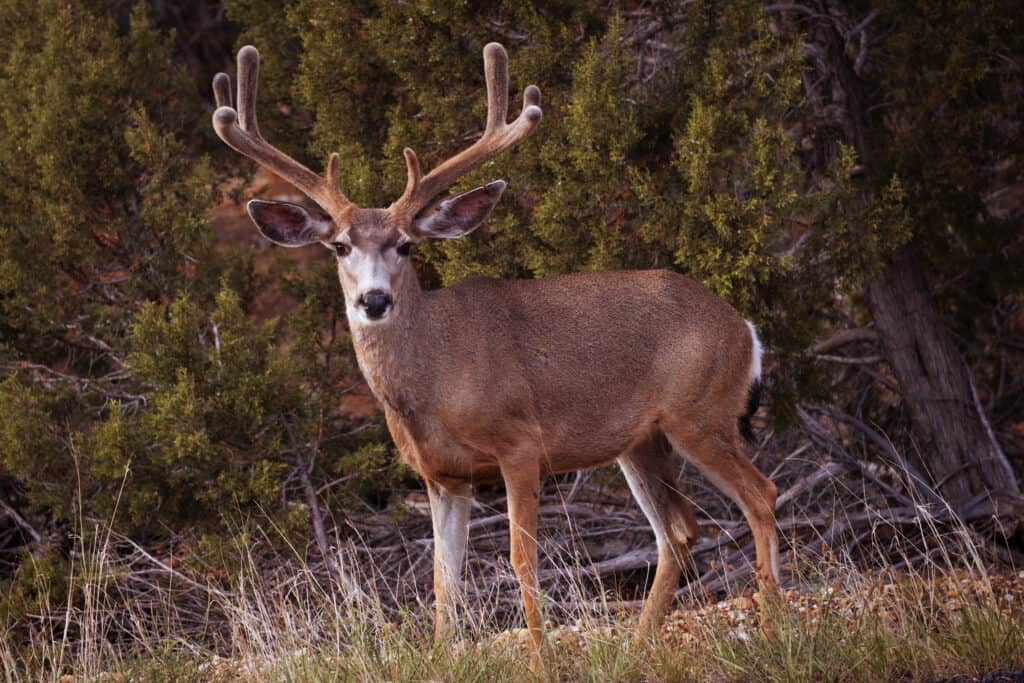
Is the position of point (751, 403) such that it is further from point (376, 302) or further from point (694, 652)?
point (376, 302)

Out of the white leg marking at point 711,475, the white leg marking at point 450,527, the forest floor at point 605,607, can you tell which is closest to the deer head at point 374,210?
the white leg marking at point 450,527

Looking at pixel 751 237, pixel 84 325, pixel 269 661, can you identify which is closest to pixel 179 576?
pixel 84 325

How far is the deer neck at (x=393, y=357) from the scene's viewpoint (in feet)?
20.4

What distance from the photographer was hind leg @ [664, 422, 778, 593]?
6.71 metres

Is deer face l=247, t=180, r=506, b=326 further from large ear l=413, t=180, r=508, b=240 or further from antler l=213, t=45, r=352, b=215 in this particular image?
antler l=213, t=45, r=352, b=215

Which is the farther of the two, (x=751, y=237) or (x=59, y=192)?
(x=59, y=192)

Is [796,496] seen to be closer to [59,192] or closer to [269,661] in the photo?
[269,661]

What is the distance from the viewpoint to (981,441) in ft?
29.6

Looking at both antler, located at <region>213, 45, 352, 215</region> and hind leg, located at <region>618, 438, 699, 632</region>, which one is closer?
antler, located at <region>213, 45, 352, 215</region>

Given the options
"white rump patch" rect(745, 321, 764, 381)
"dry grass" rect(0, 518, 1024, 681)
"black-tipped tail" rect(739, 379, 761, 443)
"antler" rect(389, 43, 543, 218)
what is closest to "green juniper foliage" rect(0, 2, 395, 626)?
"dry grass" rect(0, 518, 1024, 681)

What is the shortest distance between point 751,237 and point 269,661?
379 centimetres

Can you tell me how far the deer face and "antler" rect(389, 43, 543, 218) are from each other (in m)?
0.10

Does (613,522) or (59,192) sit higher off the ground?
(59,192)

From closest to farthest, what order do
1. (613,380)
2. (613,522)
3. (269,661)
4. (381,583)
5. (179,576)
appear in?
(269,661) → (613,380) → (179,576) → (381,583) → (613,522)
